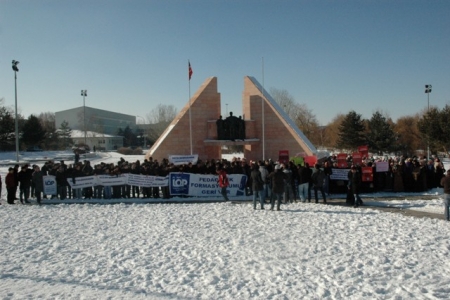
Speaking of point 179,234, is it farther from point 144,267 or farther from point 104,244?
point 144,267

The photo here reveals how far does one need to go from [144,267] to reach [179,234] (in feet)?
7.95

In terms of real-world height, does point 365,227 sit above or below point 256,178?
below

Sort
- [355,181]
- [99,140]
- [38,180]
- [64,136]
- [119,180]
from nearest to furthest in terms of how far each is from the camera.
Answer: [355,181] < [38,180] < [119,180] < [64,136] < [99,140]

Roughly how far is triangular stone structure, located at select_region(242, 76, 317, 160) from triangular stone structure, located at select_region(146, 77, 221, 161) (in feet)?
7.13

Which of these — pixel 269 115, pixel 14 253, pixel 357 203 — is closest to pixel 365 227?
pixel 357 203

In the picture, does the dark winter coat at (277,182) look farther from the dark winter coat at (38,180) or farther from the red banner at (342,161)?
the dark winter coat at (38,180)

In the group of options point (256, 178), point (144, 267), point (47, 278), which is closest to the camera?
point (47, 278)

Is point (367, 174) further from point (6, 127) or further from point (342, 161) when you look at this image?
point (6, 127)

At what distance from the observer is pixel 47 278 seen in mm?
6645

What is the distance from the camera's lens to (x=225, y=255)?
306 inches

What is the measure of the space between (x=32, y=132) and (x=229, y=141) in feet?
136

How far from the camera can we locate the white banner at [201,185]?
1588cm

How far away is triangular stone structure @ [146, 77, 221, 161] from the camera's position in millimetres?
23422

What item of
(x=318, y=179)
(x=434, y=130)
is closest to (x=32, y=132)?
(x=434, y=130)
